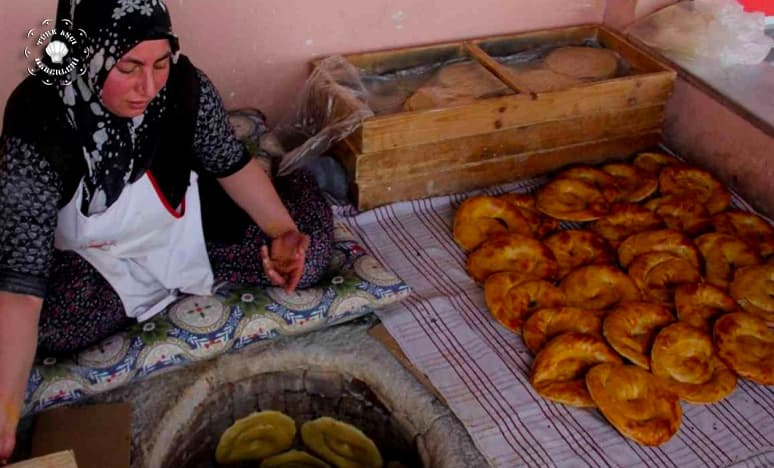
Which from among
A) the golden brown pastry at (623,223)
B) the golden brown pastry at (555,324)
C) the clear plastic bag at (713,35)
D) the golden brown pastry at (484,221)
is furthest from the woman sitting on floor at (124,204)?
the clear plastic bag at (713,35)

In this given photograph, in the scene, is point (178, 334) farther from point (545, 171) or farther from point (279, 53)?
point (545, 171)

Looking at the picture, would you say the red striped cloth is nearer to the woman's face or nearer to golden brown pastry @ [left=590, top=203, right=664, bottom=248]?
golden brown pastry @ [left=590, top=203, right=664, bottom=248]

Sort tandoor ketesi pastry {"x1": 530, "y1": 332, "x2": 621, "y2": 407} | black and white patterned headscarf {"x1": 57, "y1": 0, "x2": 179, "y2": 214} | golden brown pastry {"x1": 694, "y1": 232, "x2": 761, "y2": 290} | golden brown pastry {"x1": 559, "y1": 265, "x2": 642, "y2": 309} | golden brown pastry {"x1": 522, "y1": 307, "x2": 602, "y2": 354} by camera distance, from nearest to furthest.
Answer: black and white patterned headscarf {"x1": 57, "y1": 0, "x2": 179, "y2": 214} → tandoor ketesi pastry {"x1": 530, "y1": 332, "x2": 621, "y2": 407} → golden brown pastry {"x1": 522, "y1": 307, "x2": 602, "y2": 354} → golden brown pastry {"x1": 559, "y1": 265, "x2": 642, "y2": 309} → golden brown pastry {"x1": 694, "y1": 232, "x2": 761, "y2": 290}

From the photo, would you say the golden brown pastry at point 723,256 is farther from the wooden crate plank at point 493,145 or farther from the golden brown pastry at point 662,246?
the wooden crate plank at point 493,145

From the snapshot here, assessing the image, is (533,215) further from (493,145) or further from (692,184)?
(692,184)

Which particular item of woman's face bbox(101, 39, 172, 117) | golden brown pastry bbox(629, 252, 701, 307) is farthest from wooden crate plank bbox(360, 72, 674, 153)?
woman's face bbox(101, 39, 172, 117)

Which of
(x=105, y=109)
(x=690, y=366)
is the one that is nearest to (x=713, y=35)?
(x=690, y=366)

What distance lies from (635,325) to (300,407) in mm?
941

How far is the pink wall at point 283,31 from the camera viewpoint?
2.60 meters

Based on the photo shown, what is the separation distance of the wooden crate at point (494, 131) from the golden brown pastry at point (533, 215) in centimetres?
17

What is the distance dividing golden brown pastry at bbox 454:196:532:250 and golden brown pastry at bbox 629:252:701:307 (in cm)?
36

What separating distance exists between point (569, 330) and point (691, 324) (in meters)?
0.34

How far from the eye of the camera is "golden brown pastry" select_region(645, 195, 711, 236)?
2588 mm

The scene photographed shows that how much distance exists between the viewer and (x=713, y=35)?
2.98 metres
